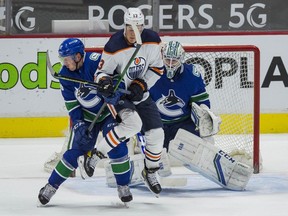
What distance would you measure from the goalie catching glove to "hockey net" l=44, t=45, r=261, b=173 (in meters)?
0.70

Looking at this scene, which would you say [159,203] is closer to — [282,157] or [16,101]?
[282,157]

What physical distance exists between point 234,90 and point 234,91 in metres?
0.04

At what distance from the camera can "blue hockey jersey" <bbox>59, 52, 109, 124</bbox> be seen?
17.1ft

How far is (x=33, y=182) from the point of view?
19.9 feet

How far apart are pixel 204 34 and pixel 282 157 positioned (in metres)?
1.54

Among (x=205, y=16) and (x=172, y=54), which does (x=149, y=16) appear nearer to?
(x=205, y=16)

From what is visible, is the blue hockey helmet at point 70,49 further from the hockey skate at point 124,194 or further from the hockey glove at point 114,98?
the hockey skate at point 124,194

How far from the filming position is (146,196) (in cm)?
553

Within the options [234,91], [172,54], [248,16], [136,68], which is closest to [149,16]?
[248,16]

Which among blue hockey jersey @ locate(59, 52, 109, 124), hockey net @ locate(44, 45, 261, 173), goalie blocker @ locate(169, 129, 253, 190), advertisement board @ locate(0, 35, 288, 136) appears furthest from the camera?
advertisement board @ locate(0, 35, 288, 136)

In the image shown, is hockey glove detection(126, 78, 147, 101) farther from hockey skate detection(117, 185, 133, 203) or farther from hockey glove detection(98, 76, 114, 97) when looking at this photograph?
hockey skate detection(117, 185, 133, 203)

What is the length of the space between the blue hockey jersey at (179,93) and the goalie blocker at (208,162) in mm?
259

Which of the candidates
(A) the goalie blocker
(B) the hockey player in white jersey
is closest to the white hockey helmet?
(B) the hockey player in white jersey

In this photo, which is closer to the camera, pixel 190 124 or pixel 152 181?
pixel 152 181
